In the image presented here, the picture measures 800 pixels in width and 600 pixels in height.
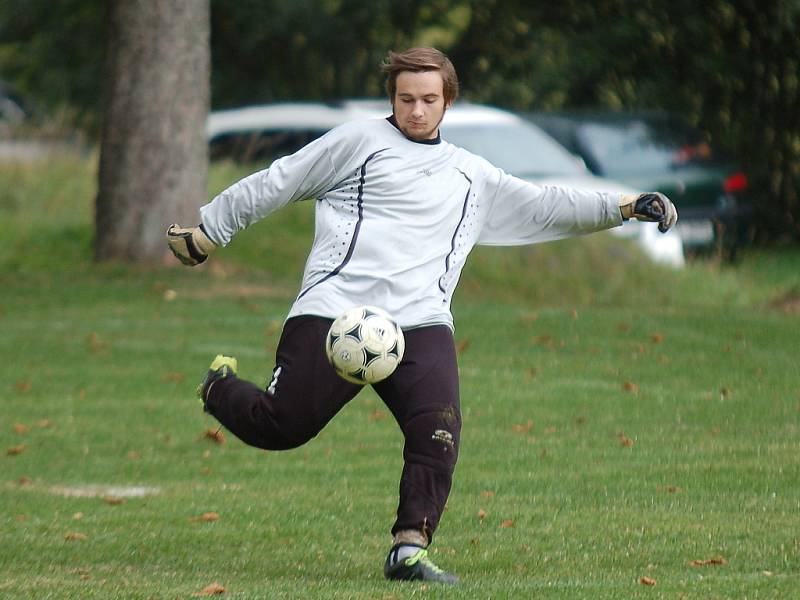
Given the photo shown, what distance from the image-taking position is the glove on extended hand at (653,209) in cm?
588

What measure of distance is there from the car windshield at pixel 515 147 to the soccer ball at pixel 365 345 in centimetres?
1104

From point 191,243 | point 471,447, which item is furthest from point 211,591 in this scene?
point 471,447

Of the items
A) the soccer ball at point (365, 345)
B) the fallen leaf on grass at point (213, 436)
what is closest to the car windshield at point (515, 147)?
the fallen leaf on grass at point (213, 436)

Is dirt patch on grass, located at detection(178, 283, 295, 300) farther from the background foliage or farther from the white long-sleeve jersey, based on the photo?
the white long-sleeve jersey

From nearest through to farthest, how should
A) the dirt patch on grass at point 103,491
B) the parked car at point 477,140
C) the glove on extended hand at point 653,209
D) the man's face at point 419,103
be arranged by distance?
the man's face at point 419,103 → the glove on extended hand at point 653,209 → the dirt patch on grass at point 103,491 → the parked car at point 477,140

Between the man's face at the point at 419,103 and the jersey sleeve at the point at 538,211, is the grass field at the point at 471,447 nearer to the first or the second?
the jersey sleeve at the point at 538,211

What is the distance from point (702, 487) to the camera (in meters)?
7.55

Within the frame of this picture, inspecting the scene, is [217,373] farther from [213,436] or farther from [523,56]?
[523,56]

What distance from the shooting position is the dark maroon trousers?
5543 mm

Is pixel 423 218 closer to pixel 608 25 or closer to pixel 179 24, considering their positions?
pixel 179 24

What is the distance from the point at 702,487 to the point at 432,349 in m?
2.38

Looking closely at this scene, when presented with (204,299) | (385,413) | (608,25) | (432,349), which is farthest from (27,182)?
(432,349)

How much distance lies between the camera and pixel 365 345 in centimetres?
534

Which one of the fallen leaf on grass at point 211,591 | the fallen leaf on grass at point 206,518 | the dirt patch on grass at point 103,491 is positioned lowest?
the dirt patch on grass at point 103,491
